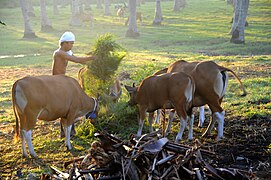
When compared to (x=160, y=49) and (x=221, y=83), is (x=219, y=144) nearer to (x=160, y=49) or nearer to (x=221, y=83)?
(x=221, y=83)

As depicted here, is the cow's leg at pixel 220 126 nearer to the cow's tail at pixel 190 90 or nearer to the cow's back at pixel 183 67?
the cow's tail at pixel 190 90

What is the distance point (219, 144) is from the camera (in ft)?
25.5

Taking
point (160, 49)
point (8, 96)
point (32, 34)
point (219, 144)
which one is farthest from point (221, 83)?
point (32, 34)

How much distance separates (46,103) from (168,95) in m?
2.28

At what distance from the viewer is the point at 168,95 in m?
8.18

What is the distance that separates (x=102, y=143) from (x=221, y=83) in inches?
157

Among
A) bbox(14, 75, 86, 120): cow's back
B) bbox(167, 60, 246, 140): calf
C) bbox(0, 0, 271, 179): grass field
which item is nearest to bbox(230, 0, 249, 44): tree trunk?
bbox(0, 0, 271, 179): grass field

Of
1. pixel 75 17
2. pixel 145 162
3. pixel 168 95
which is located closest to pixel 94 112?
pixel 168 95

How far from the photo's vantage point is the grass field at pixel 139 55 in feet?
28.2

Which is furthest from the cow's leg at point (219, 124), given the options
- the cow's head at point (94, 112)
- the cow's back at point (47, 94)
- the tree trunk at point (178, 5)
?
the tree trunk at point (178, 5)

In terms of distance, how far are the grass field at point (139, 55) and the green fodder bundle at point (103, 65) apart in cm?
55

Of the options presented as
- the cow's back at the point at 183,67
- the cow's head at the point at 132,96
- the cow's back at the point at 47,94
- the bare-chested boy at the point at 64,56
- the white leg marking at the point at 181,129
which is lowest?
the white leg marking at the point at 181,129

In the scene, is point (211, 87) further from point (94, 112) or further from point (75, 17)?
point (75, 17)

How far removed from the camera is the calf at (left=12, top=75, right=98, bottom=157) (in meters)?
7.41
